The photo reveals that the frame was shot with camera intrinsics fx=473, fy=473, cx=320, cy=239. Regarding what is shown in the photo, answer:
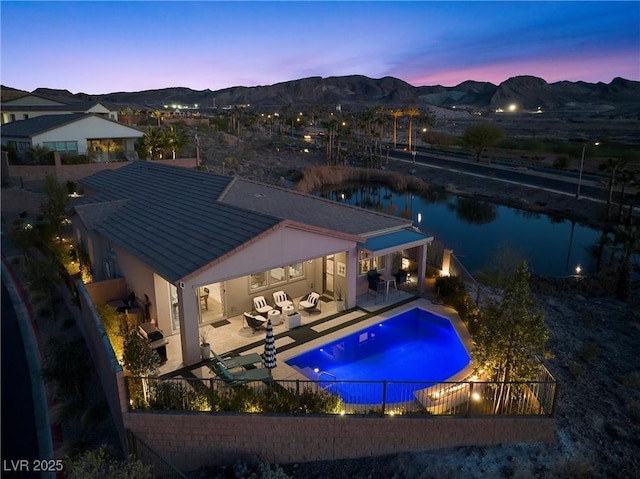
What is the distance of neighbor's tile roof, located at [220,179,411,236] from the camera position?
19.1 meters

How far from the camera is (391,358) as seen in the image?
1552 cm

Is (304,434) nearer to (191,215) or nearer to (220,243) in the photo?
(220,243)

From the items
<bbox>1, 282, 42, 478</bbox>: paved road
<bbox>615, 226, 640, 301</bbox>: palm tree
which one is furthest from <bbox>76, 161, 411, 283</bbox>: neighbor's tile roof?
<bbox>615, 226, 640, 301</bbox>: palm tree

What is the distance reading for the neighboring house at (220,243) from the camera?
14.3m

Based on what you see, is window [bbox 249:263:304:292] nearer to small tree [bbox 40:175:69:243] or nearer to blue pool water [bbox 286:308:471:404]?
blue pool water [bbox 286:308:471:404]

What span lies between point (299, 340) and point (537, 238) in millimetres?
29271

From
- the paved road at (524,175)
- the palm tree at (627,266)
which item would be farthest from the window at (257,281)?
the paved road at (524,175)

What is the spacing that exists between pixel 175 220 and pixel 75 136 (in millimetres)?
31594

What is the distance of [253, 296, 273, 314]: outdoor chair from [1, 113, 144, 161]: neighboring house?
3092 centimetres

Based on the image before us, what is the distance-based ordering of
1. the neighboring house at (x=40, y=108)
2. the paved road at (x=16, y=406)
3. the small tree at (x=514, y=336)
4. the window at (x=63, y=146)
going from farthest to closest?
the neighboring house at (x=40, y=108), the window at (x=63, y=146), the paved road at (x=16, y=406), the small tree at (x=514, y=336)

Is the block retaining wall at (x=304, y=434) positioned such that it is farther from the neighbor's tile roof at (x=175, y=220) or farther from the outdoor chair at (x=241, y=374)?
the neighbor's tile roof at (x=175, y=220)

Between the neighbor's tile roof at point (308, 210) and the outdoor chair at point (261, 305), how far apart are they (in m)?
3.41

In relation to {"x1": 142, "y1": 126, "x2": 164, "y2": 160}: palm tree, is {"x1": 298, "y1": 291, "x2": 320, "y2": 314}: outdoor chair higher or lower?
lower

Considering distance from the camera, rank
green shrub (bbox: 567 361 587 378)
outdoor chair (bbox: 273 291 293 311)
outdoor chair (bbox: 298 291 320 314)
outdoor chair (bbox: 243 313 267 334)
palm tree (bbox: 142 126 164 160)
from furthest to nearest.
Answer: palm tree (bbox: 142 126 164 160), outdoor chair (bbox: 298 291 320 314), outdoor chair (bbox: 273 291 293 311), outdoor chair (bbox: 243 313 267 334), green shrub (bbox: 567 361 587 378)
